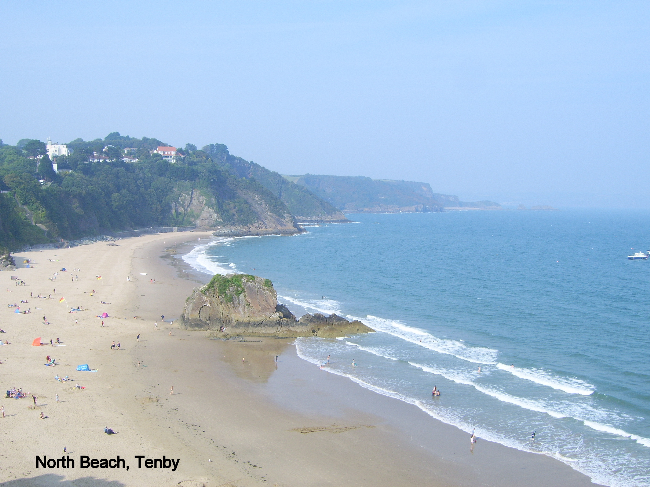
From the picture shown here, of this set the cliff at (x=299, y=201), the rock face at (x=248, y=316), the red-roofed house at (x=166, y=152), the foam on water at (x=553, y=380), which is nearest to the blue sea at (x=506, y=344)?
the foam on water at (x=553, y=380)

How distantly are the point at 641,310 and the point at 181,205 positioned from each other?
102068 mm

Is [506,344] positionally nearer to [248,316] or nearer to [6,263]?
[248,316]

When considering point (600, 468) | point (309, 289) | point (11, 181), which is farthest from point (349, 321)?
point (11, 181)

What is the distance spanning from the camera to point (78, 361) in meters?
27.7

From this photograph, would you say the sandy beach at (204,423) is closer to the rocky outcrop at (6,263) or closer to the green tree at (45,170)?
the rocky outcrop at (6,263)

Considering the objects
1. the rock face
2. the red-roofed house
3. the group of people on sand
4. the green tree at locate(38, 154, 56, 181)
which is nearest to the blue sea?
the rock face

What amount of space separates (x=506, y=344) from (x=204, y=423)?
19.1 metres

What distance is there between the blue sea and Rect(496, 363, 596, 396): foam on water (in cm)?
5

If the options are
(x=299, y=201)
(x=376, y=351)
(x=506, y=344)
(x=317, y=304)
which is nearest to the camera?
(x=376, y=351)

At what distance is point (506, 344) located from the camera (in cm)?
3200

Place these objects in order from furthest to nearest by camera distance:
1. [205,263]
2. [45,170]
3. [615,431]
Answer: [45,170]
[205,263]
[615,431]

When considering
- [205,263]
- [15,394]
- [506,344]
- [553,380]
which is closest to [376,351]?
[506,344]

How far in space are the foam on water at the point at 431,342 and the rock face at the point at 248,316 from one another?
1.91 meters

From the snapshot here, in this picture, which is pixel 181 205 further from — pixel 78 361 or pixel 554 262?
pixel 78 361
